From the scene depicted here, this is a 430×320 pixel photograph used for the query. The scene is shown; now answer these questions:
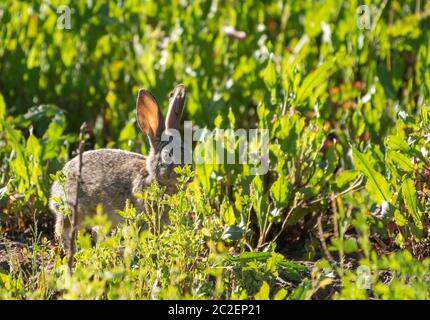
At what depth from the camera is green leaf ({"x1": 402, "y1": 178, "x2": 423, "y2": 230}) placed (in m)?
4.56

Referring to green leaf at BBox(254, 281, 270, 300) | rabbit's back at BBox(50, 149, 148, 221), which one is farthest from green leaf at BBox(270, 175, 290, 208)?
green leaf at BBox(254, 281, 270, 300)

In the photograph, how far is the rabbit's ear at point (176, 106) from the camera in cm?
532

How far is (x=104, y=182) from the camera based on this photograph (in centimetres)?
517

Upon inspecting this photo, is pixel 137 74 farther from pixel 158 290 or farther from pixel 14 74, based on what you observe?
pixel 158 290

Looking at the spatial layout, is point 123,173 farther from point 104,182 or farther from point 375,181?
point 375,181

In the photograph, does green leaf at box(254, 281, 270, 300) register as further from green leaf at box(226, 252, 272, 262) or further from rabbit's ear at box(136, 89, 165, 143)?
rabbit's ear at box(136, 89, 165, 143)

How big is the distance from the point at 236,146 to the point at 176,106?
1.47ft

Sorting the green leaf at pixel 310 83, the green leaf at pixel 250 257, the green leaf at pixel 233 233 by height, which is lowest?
the green leaf at pixel 250 257

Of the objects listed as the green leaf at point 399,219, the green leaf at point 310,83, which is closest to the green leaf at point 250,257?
the green leaf at point 399,219

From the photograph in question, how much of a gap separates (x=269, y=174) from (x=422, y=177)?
3.05 ft

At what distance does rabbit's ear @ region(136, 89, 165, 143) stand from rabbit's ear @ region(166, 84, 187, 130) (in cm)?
5

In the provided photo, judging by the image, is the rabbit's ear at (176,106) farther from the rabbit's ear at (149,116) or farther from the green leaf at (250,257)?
the green leaf at (250,257)

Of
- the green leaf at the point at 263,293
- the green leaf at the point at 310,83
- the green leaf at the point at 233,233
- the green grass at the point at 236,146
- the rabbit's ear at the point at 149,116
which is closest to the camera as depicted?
the green leaf at the point at 263,293
